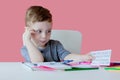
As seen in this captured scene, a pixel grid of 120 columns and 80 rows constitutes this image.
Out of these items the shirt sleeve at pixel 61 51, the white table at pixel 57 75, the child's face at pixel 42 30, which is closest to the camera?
the white table at pixel 57 75

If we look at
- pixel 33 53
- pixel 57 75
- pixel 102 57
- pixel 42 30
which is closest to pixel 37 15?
pixel 42 30

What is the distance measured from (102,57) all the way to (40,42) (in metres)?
0.58

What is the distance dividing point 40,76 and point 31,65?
0.27m

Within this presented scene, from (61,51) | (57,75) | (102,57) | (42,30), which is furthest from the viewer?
(61,51)

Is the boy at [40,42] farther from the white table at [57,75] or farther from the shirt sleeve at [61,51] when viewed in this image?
the white table at [57,75]

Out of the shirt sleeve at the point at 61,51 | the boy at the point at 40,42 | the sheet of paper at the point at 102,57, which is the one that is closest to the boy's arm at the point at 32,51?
the boy at the point at 40,42

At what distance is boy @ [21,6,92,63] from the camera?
198cm

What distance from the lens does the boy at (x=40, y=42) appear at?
6.50 feet

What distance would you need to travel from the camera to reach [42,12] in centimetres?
212

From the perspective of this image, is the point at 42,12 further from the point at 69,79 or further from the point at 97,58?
the point at 69,79

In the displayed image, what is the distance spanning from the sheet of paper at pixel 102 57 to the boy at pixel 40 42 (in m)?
0.17

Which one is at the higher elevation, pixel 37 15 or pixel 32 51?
pixel 37 15

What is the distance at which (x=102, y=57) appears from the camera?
1.59m

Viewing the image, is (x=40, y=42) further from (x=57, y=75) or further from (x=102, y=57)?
(x=57, y=75)
